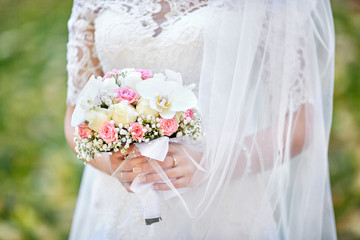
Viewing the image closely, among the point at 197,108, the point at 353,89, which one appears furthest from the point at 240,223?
the point at 353,89

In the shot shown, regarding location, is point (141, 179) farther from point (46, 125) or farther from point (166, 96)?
point (46, 125)

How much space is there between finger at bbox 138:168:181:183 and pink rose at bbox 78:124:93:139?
0.19 meters

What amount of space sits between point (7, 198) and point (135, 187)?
216 cm

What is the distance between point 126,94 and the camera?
0.97 meters

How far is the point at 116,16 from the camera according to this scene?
4.53 ft

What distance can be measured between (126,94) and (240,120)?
372 millimetres

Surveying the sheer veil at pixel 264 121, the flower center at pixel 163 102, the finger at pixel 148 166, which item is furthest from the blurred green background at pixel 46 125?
the flower center at pixel 163 102

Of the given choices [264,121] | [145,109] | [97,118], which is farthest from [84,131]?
[264,121]

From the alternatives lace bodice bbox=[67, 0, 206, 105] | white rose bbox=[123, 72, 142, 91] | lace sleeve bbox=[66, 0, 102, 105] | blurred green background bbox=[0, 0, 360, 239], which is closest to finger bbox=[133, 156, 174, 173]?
white rose bbox=[123, 72, 142, 91]

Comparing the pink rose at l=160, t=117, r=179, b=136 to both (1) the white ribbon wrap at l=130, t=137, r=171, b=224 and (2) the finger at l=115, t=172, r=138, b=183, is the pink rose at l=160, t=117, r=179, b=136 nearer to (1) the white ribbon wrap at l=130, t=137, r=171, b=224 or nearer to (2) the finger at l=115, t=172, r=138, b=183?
(1) the white ribbon wrap at l=130, t=137, r=171, b=224

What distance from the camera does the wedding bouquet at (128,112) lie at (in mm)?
947

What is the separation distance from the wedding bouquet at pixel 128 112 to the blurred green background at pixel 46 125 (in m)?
1.74

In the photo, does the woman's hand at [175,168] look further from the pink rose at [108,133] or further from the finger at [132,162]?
the pink rose at [108,133]

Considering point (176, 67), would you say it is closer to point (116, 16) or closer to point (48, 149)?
point (116, 16)
